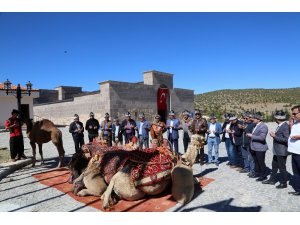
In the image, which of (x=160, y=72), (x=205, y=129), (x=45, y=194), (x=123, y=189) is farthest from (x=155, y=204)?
(x=160, y=72)

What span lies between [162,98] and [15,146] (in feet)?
56.0

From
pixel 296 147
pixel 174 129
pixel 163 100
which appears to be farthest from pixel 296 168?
pixel 163 100

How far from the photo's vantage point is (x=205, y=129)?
8.41 meters

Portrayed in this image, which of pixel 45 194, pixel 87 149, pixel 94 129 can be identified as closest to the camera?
pixel 45 194

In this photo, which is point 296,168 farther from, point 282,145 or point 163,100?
point 163,100

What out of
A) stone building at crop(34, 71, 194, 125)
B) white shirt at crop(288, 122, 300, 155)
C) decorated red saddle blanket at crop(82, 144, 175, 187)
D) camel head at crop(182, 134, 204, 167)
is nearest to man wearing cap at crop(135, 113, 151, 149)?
decorated red saddle blanket at crop(82, 144, 175, 187)

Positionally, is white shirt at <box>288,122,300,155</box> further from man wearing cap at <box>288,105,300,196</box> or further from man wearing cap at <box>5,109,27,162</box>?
man wearing cap at <box>5,109,27,162</box>

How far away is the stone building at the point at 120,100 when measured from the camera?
67.8 feet

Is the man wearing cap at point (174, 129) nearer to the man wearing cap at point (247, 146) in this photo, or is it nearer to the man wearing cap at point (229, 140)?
the man wearing cap at point (229, 140)

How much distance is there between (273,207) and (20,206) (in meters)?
4.64

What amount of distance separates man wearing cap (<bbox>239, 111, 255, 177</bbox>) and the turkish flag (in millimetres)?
17280

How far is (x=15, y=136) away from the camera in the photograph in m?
9.66

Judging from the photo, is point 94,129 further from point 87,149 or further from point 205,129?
point 205,129

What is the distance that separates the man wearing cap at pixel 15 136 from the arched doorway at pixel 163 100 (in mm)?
16044
